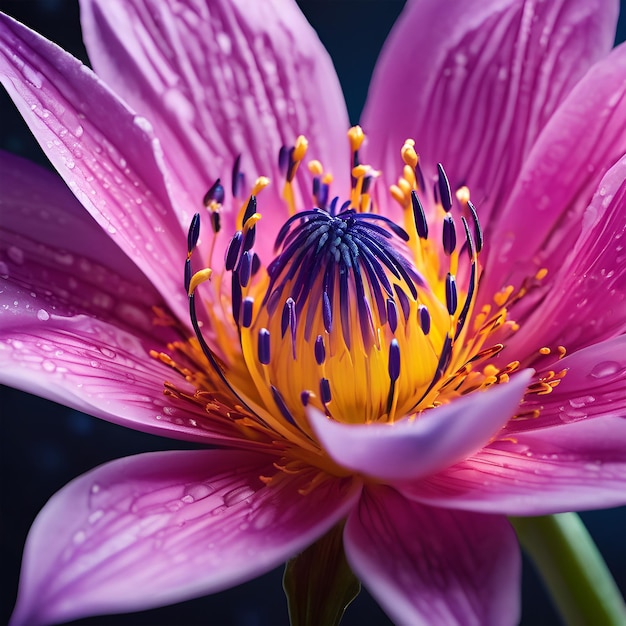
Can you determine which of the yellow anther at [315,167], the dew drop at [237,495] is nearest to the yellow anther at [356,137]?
the yellow anther at [315,167]

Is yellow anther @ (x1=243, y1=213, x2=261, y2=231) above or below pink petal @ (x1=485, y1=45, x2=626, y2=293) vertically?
above

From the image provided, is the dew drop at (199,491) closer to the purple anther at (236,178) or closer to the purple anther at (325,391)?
the purple anther at (325,391)

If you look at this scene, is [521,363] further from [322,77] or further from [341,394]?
[322,77]

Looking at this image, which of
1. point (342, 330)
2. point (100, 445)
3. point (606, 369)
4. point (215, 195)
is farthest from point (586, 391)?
point (100, 445)

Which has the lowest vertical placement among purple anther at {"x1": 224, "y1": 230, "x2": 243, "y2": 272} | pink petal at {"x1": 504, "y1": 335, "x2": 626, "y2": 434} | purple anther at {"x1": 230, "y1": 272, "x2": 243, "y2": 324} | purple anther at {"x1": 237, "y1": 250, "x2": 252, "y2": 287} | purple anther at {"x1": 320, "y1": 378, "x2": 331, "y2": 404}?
pink petal at {"x1": 504, "y1": 335, "x2": 626, "y2": 434}

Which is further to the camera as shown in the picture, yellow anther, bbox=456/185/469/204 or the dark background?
the dark background

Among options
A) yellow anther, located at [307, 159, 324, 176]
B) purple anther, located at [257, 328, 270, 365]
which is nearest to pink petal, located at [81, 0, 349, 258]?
yellow anther, located at [307, 159, 324, 176]

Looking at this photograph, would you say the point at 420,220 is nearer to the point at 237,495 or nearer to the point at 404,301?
the point at 404,301

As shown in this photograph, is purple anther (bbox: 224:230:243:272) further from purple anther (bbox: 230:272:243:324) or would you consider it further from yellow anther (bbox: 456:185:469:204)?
yellow anther (bbox: 456:185:469:204)
